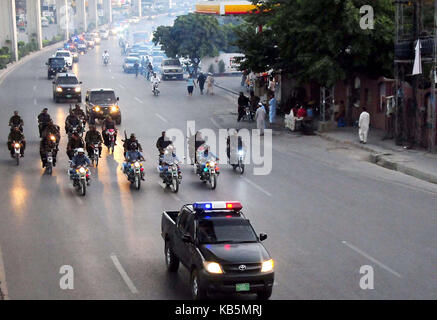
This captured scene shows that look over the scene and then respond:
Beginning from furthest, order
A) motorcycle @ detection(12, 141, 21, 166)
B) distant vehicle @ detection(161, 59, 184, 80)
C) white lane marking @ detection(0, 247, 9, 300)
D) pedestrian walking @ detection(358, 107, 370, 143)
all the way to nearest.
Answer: distant vehicle @ detection(161, 59, 184, 80) < pedestrian walking @ detection(358, 107, 370, 143) < motorcycle @ detection(12, 141, 21, 166) < white lane marking @ detection(0, 247, 9, 300)

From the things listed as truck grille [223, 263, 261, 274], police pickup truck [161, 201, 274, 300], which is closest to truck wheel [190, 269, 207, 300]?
police pickup truck [161, 201, 274, 300]

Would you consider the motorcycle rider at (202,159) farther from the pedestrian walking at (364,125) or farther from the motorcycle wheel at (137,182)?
the pedestrian walking at (364,125)

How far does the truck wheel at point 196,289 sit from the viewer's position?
13852mm

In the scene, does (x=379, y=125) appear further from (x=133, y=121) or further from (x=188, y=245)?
(x=188, y=245)

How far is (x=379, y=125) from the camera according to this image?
3959cm

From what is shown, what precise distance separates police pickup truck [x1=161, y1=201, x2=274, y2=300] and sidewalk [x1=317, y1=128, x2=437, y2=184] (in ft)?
44.0

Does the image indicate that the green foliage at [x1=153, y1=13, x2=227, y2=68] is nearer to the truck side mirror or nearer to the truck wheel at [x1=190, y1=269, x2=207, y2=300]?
the truck side mirror

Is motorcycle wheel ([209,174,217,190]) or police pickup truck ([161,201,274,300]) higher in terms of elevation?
police pickup truck ([161,201,274,300])

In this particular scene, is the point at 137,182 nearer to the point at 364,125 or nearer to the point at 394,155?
the point at 394,155

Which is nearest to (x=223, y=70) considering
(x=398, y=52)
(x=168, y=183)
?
(x=398, y=52)

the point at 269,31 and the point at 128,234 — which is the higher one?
the point at 269,31

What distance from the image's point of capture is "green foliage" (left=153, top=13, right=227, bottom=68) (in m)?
75.9

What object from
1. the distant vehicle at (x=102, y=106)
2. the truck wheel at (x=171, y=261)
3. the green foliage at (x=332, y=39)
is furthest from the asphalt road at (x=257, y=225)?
the distant vehicle at (x=102, y=106)
